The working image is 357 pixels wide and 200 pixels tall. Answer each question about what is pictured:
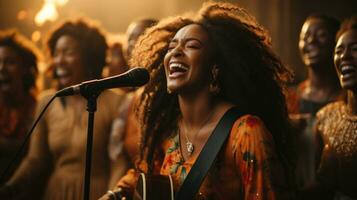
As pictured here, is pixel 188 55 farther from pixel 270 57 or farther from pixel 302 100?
pixel 302 100

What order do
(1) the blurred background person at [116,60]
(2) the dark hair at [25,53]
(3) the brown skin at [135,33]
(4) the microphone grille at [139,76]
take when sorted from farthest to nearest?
(1) the blurred background person at [116,60], (2) the dark hair at [25,53], (3) the brown skin at [135,33], (4) the microphone grille at [139,76]

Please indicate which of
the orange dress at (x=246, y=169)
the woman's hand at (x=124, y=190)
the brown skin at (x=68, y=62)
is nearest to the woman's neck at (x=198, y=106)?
the orange dress at (x=246, y=169)

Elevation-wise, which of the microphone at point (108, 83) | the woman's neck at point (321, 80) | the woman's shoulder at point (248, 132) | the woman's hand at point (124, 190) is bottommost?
the woman's hand at point (124, 190)

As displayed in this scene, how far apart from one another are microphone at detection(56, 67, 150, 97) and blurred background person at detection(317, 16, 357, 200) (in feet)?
4.91

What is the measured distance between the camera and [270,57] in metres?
3.53

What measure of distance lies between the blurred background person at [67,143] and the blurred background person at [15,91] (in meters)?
0.63

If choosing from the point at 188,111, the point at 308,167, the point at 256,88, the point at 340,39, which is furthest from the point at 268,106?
the point at 308,167

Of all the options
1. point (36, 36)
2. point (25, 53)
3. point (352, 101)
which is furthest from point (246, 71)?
point (36, 36)

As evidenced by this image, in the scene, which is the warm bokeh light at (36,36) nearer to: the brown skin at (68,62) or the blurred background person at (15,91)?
the blurred background person at (15,91)

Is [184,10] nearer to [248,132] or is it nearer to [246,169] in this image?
[248,132]

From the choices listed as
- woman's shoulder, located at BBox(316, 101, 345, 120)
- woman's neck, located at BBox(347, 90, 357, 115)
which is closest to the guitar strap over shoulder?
woman's neck, located at BBox(347, 90, 357, 115)

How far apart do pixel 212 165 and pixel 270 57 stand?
2.72 ft

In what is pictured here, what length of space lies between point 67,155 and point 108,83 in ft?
6.65

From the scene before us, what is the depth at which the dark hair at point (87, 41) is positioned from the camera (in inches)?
203
